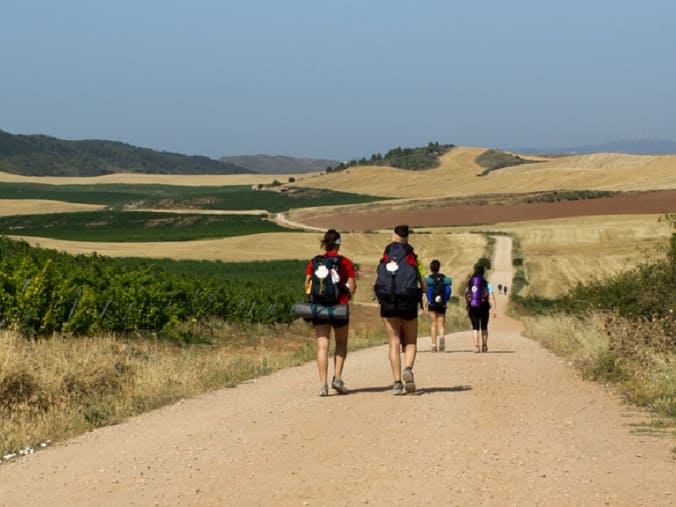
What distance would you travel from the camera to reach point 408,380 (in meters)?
11.7

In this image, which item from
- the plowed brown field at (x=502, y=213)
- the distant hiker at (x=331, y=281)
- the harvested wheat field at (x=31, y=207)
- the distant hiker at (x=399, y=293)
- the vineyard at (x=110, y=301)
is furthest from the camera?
the harvested wheat field at (x=31, y=207)

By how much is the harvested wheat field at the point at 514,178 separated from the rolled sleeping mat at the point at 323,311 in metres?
110

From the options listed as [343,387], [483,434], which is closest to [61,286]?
[343,387]

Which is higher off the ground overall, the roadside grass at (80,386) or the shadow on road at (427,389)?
the roadside grass at (80,386)

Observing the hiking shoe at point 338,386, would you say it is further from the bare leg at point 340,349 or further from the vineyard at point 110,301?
the vineyard at point 110,301

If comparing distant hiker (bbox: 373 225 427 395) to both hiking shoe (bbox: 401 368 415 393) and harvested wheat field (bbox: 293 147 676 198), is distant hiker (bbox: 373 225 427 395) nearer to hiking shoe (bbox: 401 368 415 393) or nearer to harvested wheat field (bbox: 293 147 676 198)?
hiking shoe (bbox: 401 368 415 393)

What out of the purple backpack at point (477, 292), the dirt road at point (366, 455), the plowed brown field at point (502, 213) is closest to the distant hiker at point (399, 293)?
the dirt road at point (366, 455)

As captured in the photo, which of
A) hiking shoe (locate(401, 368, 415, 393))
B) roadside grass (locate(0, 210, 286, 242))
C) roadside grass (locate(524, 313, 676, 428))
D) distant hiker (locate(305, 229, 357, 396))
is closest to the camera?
roadside grass (locate(524, 313, 676, 428))

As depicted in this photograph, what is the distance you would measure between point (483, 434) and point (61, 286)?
13.2 metres

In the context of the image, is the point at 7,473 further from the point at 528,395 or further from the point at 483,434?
the point at 528,395

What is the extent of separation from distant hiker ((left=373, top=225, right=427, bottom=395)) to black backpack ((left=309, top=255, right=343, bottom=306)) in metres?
0.44

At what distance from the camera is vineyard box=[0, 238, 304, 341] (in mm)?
19812

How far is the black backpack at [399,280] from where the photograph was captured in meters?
11.8

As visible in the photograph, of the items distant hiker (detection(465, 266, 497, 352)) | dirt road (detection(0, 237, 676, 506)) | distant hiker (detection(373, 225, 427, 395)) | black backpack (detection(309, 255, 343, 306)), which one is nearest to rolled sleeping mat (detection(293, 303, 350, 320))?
black backpack (detection(309, 255, 343, 306))
